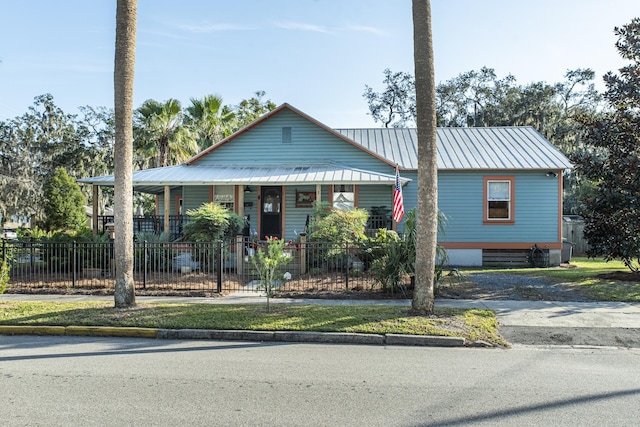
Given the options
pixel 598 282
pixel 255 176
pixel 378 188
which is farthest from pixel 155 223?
pixel 598 282

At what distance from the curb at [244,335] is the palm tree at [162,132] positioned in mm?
19992

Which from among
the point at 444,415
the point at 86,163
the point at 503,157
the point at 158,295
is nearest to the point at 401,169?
the point at 503,157

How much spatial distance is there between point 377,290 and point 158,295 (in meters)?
5.18

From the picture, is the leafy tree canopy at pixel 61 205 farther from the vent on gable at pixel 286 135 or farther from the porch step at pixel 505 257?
the porch step at pixel 505 257

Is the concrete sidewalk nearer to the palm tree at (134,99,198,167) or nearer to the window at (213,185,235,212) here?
the window at (213,185,235,212)

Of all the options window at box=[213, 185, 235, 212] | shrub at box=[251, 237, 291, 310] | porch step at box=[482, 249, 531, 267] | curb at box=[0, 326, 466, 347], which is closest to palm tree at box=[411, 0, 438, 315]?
curb at box=[0, 326, 466, 347]

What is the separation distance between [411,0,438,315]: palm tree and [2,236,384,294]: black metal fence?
3031 mm

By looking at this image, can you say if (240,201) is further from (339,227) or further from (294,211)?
(339,227)

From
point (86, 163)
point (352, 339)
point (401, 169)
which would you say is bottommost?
point (352, 339)

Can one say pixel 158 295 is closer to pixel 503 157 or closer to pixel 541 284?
pixel 541 284

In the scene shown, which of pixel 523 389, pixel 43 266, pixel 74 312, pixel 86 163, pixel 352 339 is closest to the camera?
pixel 523 389

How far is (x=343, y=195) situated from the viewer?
1852cm

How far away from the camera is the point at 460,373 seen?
602 centimetres

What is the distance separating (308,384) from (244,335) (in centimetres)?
262
